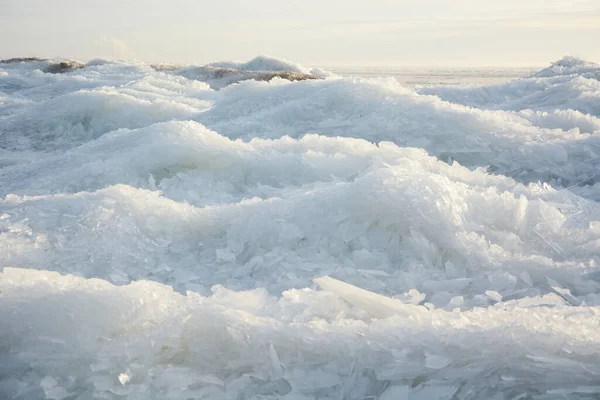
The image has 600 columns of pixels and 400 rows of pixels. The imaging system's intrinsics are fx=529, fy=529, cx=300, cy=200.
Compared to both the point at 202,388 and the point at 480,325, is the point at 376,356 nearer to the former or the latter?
the point at 480,325

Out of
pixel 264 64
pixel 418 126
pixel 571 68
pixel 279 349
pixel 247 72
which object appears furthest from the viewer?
pixel 264 64

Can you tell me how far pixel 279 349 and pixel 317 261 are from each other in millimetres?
1523

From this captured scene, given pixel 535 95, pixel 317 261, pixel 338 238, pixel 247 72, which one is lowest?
pixel 317 261

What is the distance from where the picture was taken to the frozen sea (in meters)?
2.20

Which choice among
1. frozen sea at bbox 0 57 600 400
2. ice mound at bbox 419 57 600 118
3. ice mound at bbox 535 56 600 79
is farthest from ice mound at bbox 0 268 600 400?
ice mound at bbox 535 56 600 79

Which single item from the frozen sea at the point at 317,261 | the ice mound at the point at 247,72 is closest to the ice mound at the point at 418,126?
the frozen sea at the point at 317,261

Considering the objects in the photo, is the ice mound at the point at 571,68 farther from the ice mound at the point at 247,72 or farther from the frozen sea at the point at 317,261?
the frozen sea at the point at 317,261

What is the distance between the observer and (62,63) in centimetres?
3186

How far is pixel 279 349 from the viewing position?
2328mm

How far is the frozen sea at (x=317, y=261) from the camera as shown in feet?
7.23

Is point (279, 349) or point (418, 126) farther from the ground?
point (418, 126)

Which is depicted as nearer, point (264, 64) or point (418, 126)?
point (418, 126)

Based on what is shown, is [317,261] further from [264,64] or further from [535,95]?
[264,64]

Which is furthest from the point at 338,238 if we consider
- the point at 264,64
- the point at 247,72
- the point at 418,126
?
the point at 264,64
